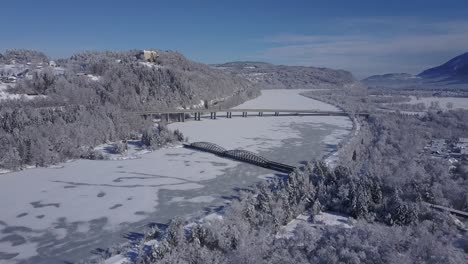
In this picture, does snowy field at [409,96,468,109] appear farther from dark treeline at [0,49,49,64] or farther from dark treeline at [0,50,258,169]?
dark treeline at [0,49,49,64]

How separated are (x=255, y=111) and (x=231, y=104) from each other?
13654mm

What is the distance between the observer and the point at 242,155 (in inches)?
1654

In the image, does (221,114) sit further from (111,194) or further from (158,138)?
(111,194)

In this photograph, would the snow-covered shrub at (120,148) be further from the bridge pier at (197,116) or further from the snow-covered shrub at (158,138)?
the bridge pier at (197,116)

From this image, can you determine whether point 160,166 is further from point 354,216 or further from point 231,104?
point 231,104

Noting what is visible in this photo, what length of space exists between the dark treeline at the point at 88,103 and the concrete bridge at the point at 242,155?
494cm

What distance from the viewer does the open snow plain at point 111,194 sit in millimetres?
23531

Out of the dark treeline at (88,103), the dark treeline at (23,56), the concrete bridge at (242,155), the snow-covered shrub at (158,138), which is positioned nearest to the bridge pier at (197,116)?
the dark treeline at (88,103)

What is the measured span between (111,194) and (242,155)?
1511cm

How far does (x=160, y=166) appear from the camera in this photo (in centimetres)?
3941

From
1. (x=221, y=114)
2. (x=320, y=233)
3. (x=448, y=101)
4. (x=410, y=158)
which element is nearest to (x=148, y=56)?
(x=221, y=114)

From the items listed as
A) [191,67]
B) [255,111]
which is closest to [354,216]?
[255,111]

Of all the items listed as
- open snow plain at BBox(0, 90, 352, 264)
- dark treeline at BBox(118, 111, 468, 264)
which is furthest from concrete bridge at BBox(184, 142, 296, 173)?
dark treeline at BBox(118, 111, 468, 264)

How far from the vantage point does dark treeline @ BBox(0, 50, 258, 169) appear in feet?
133
